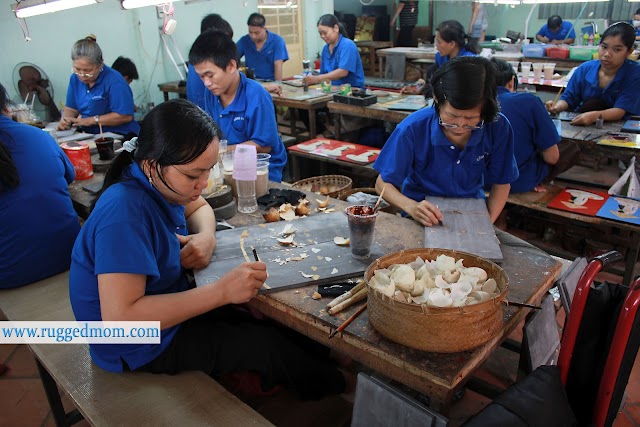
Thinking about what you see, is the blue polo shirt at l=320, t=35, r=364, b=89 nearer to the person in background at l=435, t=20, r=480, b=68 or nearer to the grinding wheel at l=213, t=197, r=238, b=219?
the person in background at l=435, t=20, r=480, b=68

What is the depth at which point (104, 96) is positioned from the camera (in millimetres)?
4062

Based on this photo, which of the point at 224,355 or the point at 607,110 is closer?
the point at 224,355

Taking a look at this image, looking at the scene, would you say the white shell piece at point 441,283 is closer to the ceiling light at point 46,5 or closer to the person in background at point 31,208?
the person in background at point 31,208

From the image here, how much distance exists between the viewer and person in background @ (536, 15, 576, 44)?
8562 mm

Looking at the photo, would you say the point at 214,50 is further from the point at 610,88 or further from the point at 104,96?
the point at 610,88

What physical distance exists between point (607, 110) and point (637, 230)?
157cm

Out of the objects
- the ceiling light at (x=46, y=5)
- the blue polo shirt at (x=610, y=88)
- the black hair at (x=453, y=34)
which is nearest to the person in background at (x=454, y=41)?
the black hair at (x=453, y=34)

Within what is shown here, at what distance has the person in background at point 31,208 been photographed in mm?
2107

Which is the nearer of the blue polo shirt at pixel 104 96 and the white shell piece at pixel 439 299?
the white shell piece at pixel 439 299

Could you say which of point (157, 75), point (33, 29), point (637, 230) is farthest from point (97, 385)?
point (157, 75)

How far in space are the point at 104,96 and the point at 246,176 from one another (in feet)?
8.31

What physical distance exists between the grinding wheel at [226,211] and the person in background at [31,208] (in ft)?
2.57

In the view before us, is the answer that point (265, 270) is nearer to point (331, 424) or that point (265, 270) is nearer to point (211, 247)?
point (211, 247)

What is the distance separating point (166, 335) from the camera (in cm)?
163
